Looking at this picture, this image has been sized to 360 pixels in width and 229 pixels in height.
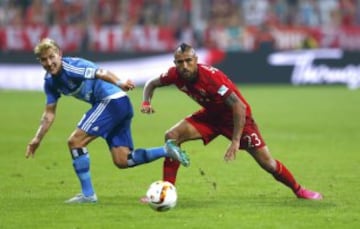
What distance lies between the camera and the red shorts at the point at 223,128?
10430mm

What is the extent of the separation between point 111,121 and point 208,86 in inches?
50.2

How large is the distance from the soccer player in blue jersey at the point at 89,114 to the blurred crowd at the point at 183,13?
22.2 meters

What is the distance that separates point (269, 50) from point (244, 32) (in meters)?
2.18

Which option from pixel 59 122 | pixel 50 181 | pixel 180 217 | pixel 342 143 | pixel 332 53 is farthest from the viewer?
pixel 332 53

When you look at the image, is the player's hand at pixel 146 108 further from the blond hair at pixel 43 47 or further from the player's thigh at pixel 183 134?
the blond hair at pixel 43 47

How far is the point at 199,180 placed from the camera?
12.5 meters

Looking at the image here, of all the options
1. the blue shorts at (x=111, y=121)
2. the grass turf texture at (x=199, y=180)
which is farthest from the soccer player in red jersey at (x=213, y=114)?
the grass turf texture at (x=199, y=180)

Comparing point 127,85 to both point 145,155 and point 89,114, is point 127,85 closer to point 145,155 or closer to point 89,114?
point 89,114

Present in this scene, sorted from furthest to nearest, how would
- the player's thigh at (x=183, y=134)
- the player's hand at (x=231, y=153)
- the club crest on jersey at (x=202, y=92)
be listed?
the player's thigh at (x=183, y=134) → the club crest on jersey at (x=202, y=92) → the player's hand at (x=231, y=153)

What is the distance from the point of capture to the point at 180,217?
9398 mm

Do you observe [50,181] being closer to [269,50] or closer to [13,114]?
[13,114]

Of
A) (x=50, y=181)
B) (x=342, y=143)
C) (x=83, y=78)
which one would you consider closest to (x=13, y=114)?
(x=342, y=143)

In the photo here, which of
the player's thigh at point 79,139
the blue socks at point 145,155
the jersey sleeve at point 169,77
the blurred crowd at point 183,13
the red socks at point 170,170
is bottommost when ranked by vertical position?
the blurred crowd at point 183,13

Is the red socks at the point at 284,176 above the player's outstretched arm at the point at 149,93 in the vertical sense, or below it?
below
